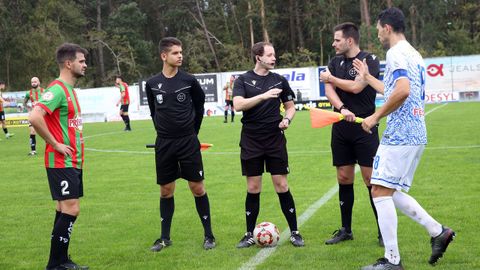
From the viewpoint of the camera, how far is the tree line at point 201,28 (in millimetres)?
59688

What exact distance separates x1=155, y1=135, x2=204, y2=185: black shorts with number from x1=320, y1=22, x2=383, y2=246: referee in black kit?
1.58m

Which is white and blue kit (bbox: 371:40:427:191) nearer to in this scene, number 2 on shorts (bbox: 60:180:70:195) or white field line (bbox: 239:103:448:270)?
white field line (bbox: 239:103:448:270)

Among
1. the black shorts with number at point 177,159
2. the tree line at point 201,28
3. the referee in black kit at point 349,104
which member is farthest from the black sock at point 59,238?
the tree line at point 201,28

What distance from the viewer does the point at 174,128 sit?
6938 mm

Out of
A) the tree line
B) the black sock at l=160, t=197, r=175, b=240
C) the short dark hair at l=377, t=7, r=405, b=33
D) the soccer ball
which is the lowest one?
the soccer ball

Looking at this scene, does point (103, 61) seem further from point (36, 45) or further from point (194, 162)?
point (194, 162)

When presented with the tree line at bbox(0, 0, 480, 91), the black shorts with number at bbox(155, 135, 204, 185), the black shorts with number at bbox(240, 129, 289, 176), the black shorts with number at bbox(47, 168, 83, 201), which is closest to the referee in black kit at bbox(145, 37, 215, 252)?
the black shorts with number at bbox(155, 135, 204, 185)

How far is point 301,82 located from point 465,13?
34.9 metres

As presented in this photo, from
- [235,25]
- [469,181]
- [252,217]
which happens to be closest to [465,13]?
[235,25]

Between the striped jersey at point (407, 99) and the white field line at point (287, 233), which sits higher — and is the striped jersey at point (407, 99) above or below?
above

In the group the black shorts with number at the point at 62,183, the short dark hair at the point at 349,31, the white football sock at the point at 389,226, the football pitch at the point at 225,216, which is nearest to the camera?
the white football sock at the point at 389,226

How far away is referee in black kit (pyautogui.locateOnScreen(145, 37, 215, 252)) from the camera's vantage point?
692 cm

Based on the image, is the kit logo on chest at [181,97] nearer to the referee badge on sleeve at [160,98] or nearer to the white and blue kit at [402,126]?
the referee badge on sleeve at [160,98]

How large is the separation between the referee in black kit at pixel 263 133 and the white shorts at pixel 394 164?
4.83 feet
